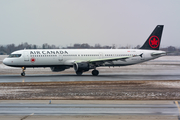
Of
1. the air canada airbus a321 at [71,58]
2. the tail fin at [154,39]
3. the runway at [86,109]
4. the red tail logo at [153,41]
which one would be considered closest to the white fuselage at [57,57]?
the air canada airbus a321 at [71,58]

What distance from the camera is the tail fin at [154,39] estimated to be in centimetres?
3647

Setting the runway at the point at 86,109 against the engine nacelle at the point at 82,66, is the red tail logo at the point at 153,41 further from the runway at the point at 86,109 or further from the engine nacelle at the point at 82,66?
the runway at the point at 86,109

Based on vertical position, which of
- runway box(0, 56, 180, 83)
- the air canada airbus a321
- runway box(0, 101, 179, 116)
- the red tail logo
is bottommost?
runway box(0, 56, 180, 83)

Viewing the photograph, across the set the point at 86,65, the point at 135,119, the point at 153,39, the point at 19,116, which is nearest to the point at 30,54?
the point at 86,65

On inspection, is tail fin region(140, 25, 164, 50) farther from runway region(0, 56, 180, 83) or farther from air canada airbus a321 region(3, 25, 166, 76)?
runway region(0, 56, 180, 83)

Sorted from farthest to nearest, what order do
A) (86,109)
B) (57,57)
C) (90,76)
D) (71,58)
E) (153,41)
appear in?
(153,41), (71,58), (57,57), (90,76), (86,109)

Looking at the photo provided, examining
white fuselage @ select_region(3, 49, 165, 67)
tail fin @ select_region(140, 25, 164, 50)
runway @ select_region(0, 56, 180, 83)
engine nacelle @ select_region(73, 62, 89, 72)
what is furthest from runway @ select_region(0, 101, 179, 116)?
tail fin @ select_region(140, 25, 164, 50)

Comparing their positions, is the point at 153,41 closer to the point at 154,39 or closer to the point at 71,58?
the point at 154,39

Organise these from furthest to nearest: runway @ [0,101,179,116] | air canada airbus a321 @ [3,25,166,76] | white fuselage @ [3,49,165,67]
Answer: white fuselage @ [3,49,165,67] < air canada airbus a321 @ [3,25,166,76] < runway @ [0,101,179,116]

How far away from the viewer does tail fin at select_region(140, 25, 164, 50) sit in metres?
36.5

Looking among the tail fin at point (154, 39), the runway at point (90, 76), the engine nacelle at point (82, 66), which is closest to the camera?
the runway at point (90, 76)

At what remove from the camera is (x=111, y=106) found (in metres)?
13.1

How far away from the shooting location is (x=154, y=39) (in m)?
36.5

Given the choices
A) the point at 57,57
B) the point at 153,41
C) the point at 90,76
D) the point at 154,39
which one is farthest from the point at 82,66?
the point at 154,39
